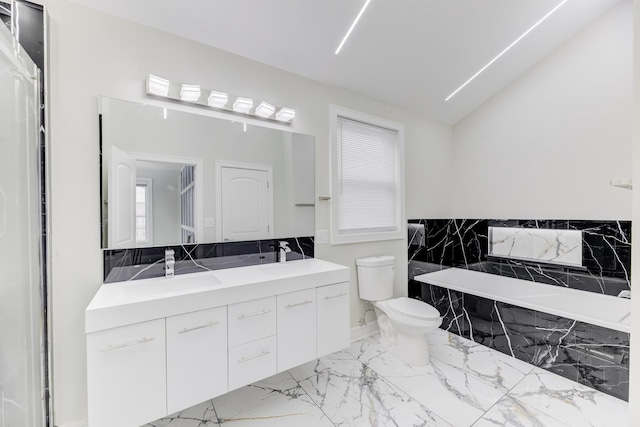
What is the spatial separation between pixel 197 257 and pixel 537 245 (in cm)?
313


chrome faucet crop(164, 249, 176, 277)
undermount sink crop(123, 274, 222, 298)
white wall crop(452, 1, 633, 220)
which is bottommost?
undermount sink crop(123, 274, 222, 298)

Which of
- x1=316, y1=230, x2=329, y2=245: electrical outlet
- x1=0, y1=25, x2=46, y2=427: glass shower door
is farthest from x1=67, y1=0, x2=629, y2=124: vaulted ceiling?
x1=316, y1=230, x2=329, y2=245: electrical outlet

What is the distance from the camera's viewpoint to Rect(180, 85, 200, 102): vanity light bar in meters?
1.79

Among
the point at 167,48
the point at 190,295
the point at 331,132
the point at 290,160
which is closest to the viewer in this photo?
the point at 190,295

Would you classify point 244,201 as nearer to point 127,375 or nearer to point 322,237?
point 322,237

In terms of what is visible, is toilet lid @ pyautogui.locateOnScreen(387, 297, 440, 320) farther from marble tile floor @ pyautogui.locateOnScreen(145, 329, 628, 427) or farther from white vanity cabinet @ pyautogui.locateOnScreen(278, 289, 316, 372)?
white vanity cabinet @ pyautogui.locateOnScreen(278, 289, 316, 372)

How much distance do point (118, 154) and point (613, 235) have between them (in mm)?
3727

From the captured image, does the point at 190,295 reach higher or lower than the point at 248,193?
lower

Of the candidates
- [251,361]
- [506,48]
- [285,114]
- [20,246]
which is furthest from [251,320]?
[506,48]

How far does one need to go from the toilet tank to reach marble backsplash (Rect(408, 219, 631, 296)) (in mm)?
601

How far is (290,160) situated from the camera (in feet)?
7.36

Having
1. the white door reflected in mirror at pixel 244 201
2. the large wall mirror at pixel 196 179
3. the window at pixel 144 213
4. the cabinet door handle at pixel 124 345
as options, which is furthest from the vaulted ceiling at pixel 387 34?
the cabinet door handle at pixel 124 345

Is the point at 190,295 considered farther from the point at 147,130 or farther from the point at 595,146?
the point at 595,146

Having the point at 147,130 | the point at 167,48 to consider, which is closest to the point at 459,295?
the point at 147,130
